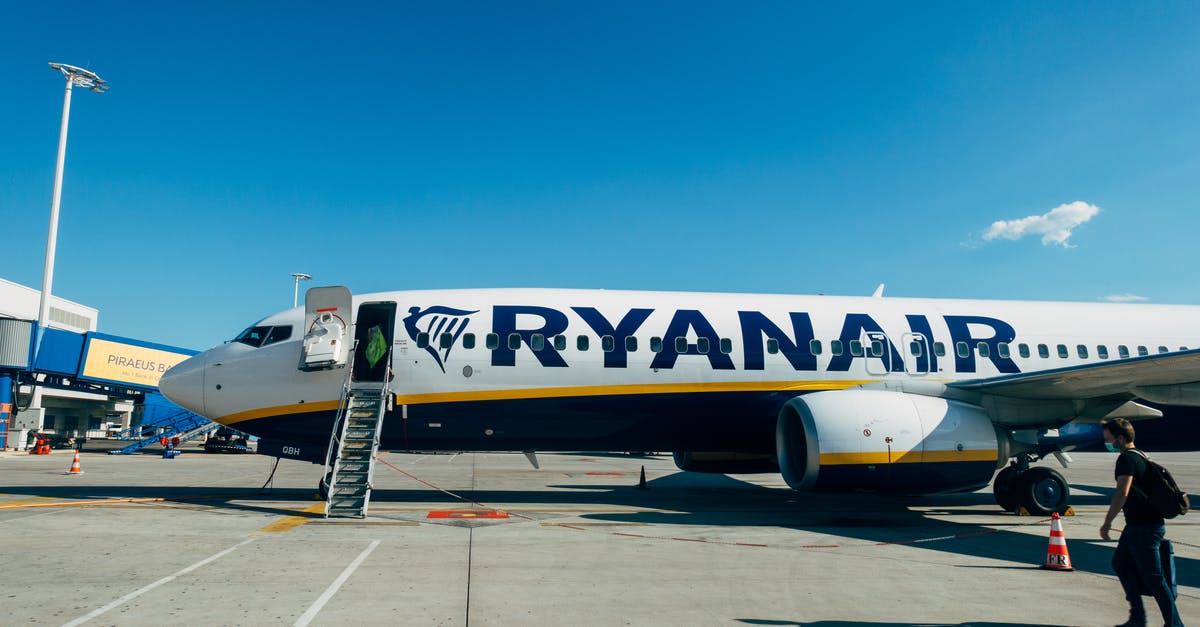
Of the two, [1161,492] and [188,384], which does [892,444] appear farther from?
[188,384]

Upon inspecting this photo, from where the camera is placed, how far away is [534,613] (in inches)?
244

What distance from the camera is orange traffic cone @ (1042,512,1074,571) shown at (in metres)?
8.41

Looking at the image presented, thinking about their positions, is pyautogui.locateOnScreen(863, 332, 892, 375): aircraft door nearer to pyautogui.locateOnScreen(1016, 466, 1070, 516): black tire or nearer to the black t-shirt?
pyautogui.locateOnScreen(1016, 466, 1070, 516): black tire

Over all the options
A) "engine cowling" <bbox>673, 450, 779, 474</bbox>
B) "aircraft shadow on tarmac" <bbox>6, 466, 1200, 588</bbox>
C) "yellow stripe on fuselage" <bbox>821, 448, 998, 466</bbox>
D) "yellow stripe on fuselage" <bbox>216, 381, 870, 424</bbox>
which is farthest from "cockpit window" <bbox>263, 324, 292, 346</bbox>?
"yellow stripe on fuselage" <bbox>821, 448, 998, 466</bbox>

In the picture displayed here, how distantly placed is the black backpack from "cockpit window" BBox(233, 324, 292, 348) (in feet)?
44.7

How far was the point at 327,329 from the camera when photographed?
14.0 m

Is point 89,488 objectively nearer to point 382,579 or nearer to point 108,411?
point 382,579

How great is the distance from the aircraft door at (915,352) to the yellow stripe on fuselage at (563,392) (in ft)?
4.07

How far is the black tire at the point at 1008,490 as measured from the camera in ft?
45.8

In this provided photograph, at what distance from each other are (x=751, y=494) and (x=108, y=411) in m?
62.9

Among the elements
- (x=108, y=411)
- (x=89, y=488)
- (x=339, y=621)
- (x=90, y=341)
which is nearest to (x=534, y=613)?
(x=339, y=621)

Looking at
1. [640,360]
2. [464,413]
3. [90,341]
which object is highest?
[90,341]

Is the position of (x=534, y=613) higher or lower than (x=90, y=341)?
lower

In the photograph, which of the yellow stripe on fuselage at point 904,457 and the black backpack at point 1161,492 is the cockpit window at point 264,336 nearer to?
the yellow stripe on fuselage at point 904,457
